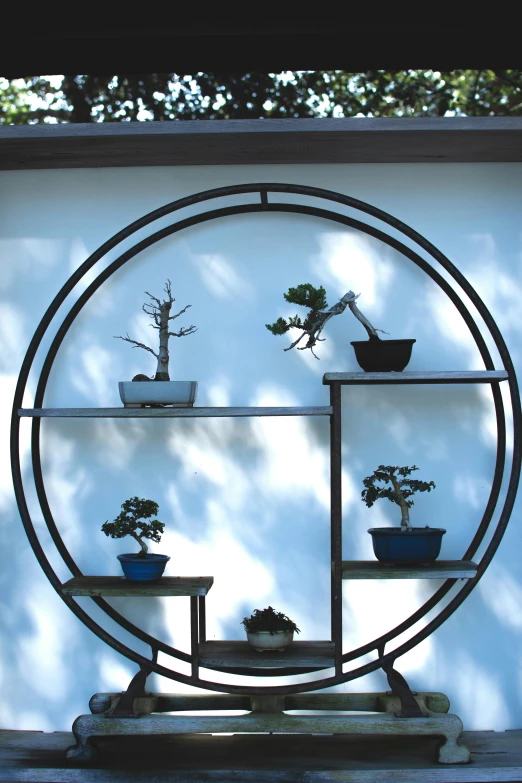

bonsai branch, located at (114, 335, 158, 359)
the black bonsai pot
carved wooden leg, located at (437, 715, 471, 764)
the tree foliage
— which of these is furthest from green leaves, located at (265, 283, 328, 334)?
the tree foliage

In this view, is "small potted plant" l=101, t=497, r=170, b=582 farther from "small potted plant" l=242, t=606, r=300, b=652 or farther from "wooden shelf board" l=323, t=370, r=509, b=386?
"wooden shelf board" l=323, t=370, r=509, b=386

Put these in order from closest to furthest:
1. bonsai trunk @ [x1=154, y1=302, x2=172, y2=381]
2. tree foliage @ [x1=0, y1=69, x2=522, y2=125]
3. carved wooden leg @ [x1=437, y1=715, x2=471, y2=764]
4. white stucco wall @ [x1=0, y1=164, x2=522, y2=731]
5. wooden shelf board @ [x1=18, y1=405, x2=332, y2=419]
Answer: carved wooden leg @ [x1=437, y1=715, x2=471, y2=764]
wooden shelf board @ [x1=18, y1=405, x2=332, y2=419]
bonsai trunk @ [x1=154, y1=302, x2=172, y2=381]
white stucco wall @ [x1=0, y1=164, x2=522, y2=731]
tree foliage @ [x1=0, y1=69, x2=522, y2=125]

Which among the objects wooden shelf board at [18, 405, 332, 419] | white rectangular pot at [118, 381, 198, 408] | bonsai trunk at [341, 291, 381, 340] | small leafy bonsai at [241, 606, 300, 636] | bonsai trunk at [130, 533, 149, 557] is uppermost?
bonsai trunk at [341, 291, 381, 340]

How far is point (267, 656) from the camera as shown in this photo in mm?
3236

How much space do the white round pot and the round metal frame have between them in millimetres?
139

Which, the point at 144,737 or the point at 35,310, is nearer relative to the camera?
the point at 144,737

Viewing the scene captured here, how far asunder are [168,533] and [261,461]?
478 millimetres

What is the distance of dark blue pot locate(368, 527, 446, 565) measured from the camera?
3.28 metres

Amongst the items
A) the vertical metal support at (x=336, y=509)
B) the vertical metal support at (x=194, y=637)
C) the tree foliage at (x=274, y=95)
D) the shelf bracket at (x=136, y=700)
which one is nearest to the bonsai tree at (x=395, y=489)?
the vertical metal support at (x=336, y=509)

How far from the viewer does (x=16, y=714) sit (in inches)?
143

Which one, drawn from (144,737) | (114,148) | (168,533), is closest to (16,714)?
(144,737)

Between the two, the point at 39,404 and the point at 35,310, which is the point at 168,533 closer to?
the point at 39,404

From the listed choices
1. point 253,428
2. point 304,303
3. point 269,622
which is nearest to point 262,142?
point 304,303

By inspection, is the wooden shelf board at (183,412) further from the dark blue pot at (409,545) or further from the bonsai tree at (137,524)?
the dark blue pot at (409,545)
